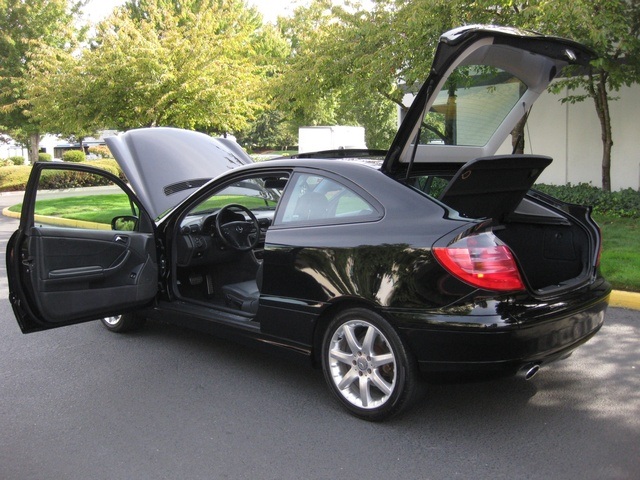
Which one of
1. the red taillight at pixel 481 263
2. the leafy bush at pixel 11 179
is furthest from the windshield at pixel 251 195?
the leafy bush at pixel 11 179

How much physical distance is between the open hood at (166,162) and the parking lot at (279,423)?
1.38 meters

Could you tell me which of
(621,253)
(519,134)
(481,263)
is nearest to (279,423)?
(481,263)

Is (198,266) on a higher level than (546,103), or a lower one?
lower

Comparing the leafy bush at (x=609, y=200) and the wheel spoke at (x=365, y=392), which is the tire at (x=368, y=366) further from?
the leafy bush at (x=609, y=200)

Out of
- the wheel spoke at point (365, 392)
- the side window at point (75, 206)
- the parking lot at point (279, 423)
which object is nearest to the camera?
the parking lot at point (279, 423)

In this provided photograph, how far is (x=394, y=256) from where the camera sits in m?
3.45

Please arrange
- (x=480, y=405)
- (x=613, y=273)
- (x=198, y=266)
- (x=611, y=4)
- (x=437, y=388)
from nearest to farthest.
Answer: (x=480, y=405) < (x=437, y=388) < (x=198, y=266) < (x=613, y=273) < (x=611, y=4)

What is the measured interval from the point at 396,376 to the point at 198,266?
7.53 ft

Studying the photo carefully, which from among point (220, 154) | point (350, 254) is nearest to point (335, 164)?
point (350, 254)

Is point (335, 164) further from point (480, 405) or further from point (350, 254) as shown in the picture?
point (480, 405)

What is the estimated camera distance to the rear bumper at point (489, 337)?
10.5ft

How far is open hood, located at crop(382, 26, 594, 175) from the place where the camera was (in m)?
3.42

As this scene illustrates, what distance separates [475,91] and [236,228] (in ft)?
7.17

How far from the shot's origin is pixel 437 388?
4148mm
